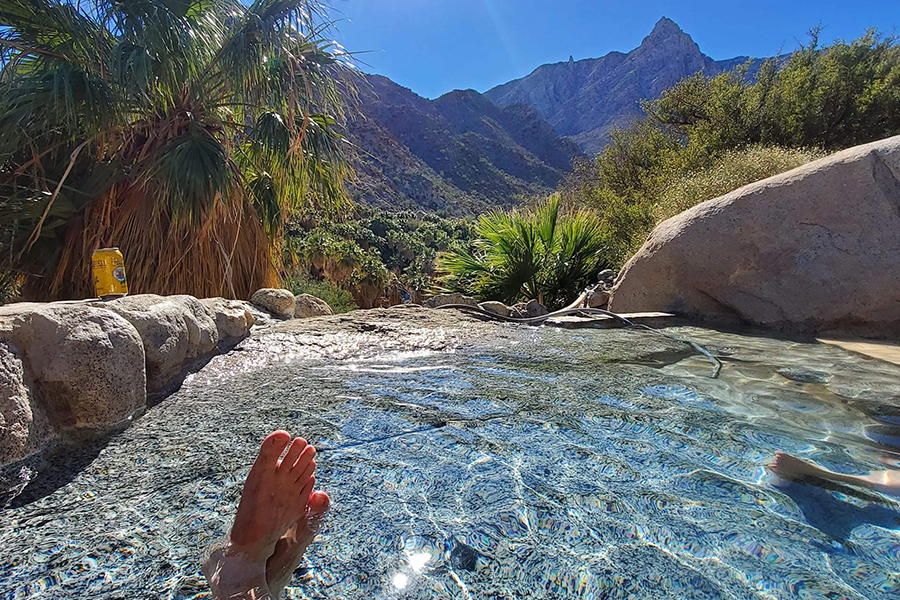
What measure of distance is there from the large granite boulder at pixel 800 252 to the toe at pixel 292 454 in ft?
15.9

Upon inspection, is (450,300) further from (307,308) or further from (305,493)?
(305,493)

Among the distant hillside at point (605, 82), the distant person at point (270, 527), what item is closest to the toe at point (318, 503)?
the distant person at point (270, 527)

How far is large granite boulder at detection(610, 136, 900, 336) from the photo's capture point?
430cm

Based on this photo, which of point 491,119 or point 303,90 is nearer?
point 303,90

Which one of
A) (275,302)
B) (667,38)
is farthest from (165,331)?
(667,38)

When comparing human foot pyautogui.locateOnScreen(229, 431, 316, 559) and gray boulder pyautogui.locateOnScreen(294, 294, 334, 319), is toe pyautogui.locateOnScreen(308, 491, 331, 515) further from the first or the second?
gray boulder pyautogui.locateOnScreen(294, 294, 334, 319)

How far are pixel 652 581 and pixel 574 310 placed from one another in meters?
4.24

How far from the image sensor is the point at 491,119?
3312 inches

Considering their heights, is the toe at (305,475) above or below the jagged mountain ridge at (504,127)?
below

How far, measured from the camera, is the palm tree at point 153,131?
16.3ft

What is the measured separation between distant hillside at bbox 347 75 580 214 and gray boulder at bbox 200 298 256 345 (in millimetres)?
37506

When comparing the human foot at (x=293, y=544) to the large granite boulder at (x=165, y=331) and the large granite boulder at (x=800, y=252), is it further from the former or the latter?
the large granite boulder at (x=800, y=252)

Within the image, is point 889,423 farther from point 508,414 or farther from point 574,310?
point 574,310

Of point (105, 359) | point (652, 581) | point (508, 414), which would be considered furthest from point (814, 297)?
point (105, 359)
